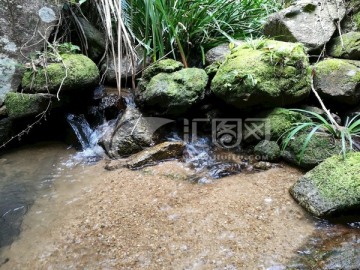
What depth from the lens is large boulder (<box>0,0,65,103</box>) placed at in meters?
2.99

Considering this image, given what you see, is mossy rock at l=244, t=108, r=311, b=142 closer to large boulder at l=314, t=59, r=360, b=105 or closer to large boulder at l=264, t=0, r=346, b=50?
large boulder at l=314, t=59, r=360, b=105

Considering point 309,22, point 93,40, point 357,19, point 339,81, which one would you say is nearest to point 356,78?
point 339,81

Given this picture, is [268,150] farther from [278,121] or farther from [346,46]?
[346,46]

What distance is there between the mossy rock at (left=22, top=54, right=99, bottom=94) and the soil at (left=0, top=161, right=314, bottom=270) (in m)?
1.11

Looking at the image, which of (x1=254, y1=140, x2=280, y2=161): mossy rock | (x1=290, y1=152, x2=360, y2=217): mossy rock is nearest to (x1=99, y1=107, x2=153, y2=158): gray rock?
(x1=254, y1=140, x2=280, y2=161): mossy rock

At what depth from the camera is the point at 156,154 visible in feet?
8.84

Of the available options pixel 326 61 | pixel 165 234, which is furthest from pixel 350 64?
pixel 165 234

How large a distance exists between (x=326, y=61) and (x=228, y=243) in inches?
82.7

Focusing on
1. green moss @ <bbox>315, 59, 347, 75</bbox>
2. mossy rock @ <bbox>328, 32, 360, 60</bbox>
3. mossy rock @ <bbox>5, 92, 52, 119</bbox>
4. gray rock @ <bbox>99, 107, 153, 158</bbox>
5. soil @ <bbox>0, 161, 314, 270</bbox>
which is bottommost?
soil @ <bbox>0, 161, 314, 270</bbox>

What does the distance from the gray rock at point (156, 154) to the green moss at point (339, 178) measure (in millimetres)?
1221

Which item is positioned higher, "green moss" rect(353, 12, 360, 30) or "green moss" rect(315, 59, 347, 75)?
"green moss" rect(353, 12, 360, 30)

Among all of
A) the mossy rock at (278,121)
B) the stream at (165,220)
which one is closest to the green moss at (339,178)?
the stream at (165,220)

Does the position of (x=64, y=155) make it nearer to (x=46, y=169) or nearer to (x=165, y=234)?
(x=46, y=169)

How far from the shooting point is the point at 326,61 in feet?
9.14
